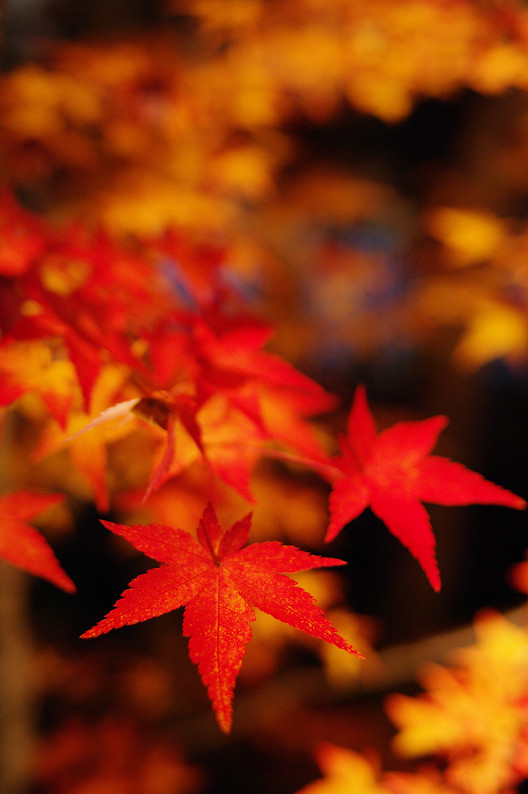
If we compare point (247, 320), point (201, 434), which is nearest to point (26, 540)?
point (201, 434)

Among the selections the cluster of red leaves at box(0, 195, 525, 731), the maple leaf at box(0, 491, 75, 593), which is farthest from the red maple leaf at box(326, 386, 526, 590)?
the maple leaf at box(0, 491, 75, 593)

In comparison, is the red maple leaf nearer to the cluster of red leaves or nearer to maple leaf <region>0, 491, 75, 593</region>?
the cluster of red leaves

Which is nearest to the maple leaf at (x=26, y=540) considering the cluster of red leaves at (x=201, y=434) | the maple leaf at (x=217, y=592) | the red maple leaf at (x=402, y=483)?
the cluster of red leaves at (x=201, y=434)

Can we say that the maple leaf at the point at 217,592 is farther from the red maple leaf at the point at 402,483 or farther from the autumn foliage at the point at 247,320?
the red maple leaf at the point at 402,483

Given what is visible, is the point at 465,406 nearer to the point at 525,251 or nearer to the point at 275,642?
the point at 525,251

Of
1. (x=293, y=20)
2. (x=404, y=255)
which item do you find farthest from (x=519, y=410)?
(x=293, y=20)

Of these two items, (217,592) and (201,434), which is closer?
(217,592)

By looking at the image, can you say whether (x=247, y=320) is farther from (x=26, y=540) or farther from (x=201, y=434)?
(x=26, y=540)
